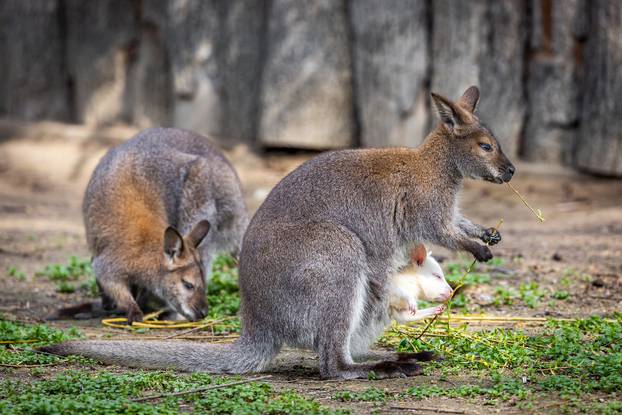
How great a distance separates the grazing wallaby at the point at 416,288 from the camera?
17.7ft

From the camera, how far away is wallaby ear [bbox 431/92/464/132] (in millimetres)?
5535

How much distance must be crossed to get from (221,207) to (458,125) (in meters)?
2.45

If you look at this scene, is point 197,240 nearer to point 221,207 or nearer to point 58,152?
point 221,207

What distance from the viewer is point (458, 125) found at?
221 inches

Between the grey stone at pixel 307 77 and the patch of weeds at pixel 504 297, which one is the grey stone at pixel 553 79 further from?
the patch of weeds at pixel 504 297

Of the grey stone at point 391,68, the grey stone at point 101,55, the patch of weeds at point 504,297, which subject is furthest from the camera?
the grey stone at point 101,55

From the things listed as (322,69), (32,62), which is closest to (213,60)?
(322,69)

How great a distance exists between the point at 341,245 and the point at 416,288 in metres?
0.78

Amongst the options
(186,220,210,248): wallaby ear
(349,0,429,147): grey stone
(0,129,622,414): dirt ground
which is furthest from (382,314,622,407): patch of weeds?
(349,0,429,147): grey stone

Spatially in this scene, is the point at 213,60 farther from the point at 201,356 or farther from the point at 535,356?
the point at 535,356

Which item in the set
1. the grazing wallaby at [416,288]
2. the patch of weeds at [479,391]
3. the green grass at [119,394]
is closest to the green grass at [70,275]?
the green grass at [119,394]

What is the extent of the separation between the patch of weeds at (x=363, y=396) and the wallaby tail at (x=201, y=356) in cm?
68

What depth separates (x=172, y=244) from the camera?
664 cm

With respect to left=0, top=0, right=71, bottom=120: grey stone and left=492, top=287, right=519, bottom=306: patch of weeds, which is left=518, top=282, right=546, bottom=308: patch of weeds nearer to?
left=492, top=287, right=519, bottom=306: patch of weeds
